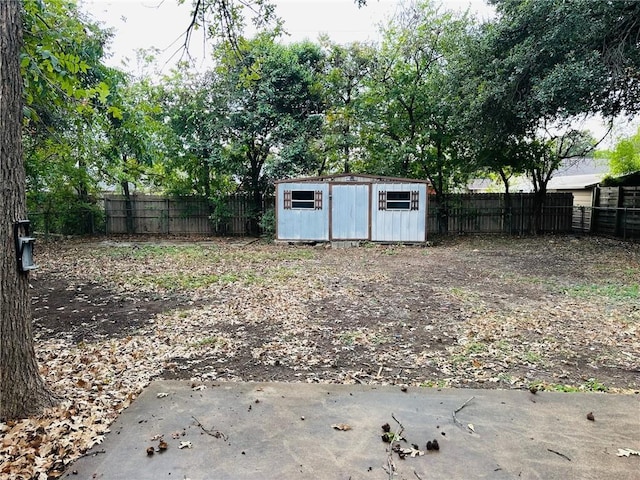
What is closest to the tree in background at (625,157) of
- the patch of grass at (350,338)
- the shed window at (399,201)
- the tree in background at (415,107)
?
the tree in background at (415,107)

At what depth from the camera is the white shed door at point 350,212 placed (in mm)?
13570

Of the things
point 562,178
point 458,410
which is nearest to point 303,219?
point 458,410

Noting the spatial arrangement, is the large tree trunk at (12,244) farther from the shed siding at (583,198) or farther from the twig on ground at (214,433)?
the shed siding at (583,198)

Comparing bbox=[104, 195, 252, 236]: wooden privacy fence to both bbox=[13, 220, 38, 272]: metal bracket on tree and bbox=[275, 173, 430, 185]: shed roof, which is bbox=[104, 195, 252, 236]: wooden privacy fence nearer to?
bbox=[275, 173, 430, 185]: shed roof

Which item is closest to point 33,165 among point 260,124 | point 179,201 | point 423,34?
point 179,201

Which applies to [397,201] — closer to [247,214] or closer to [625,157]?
[247,214]

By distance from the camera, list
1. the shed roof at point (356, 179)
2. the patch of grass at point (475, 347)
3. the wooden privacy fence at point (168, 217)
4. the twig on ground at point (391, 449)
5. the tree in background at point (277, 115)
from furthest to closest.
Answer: the wooden privacy fence at point (168, 217) → the tree in background at point (277, 115) → the shed roof at point (356, 179) → the patch of grass at point (475, 347) → the twig on ground at point (391, 449)

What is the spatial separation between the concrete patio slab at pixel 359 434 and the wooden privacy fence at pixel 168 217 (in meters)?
13.9

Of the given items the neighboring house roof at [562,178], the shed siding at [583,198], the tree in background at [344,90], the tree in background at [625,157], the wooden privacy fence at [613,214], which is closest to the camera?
the wooden privacy fence at [613,214]

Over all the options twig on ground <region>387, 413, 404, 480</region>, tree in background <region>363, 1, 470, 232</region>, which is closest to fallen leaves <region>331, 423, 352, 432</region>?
twig on ground <region>387, 413, 404, 480</region>

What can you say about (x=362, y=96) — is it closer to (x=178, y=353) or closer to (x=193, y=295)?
(x=193, y=295)

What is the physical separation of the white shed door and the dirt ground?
10.5 feet

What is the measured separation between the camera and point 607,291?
6.80m

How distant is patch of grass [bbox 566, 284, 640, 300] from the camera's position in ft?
21.2
